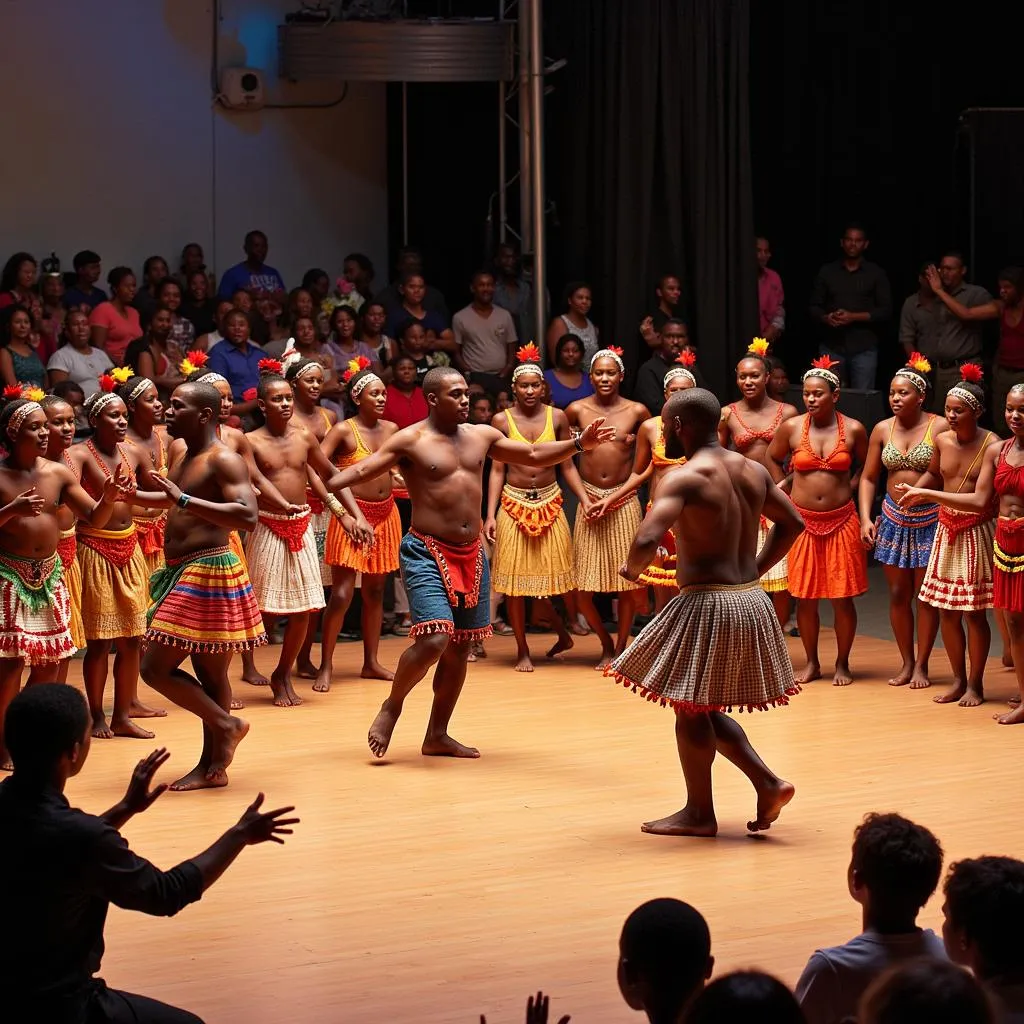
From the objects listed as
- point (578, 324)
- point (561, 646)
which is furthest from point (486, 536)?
point (578, 324)

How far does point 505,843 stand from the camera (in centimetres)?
580

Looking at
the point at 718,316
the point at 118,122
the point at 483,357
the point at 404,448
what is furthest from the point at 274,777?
the point at 118,122

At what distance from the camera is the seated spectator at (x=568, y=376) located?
32.9 ft

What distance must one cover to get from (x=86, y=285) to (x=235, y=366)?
1.31 metres

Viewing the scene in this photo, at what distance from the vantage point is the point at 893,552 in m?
8.41

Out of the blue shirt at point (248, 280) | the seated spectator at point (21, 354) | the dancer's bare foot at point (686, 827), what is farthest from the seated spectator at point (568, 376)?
the dancer's bare foot at point (686, 827)

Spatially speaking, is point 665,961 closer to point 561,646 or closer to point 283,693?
point 283,693

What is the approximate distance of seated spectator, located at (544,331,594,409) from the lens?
10023 millimetres

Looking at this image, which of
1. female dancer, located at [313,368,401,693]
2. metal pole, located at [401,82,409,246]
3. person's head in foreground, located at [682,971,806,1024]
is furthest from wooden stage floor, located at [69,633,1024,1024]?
metal pole, located at [401,82,409,246]

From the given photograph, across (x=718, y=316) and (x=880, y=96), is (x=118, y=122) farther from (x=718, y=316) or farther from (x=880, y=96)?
(x=880, y=96)

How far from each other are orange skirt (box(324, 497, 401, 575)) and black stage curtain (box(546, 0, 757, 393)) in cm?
279

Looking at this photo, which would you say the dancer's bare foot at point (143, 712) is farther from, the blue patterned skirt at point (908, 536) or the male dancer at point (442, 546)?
the blue patterned skirt at point (908, 536)

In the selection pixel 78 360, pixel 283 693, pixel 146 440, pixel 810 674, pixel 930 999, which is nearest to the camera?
pixel 930 999

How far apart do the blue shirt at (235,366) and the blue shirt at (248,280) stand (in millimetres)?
969
